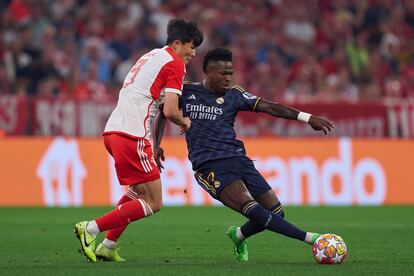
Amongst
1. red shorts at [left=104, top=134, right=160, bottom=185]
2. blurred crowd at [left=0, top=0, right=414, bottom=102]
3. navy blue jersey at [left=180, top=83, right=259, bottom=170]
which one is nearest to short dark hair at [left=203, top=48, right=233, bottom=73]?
navy blue jersey at [left=180, top=83, right=259, bottom=170]

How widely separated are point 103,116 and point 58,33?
3.80 metres

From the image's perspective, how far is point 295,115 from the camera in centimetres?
1004

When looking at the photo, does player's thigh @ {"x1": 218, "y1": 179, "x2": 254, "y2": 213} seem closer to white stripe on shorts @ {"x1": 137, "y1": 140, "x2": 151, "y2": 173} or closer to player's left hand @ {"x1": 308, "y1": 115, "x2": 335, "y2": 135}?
white stripe on shorts @ {"x1": 137, "y1": 140, "x2": 151, "y2": 173}

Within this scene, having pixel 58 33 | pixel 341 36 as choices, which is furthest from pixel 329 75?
pixel 58 33

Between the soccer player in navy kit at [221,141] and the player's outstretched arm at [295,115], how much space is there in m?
0.01

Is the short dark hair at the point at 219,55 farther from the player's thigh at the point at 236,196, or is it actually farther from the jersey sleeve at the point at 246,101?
the player's thigh at the point at 236,196

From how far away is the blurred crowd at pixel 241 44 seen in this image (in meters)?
21.4

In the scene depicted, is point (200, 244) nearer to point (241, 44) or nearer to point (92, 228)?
point (92, 228)

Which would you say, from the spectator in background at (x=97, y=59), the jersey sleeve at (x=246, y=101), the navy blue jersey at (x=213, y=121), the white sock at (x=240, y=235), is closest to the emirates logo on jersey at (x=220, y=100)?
the navy blue jersey at (x=213, y=121)

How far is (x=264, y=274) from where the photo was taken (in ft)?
29.4

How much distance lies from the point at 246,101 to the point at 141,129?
1144 millimetres

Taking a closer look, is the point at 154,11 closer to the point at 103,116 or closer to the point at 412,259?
the point at 103,116

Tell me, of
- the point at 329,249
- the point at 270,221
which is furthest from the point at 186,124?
the point at 329,249

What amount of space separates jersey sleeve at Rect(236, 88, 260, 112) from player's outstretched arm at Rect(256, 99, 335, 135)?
0.07 metres
